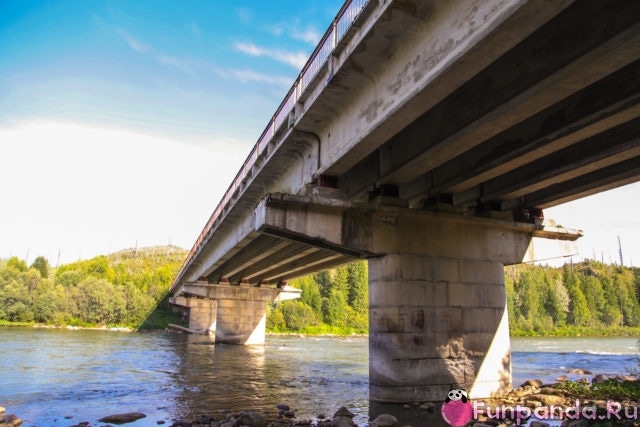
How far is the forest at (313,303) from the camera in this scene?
73750mm

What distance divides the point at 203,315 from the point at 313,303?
34.9 meters

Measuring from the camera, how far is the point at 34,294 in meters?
75.9

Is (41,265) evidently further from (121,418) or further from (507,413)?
(507,413)

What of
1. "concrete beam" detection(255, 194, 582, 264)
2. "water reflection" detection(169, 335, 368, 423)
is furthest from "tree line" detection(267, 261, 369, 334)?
"concrete beam" detection(255, 194, 582, 264)

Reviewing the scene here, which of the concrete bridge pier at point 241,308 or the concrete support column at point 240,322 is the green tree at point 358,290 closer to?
the concrete bridge pier at point 241,308

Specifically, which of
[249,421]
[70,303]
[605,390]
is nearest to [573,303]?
[70,303]

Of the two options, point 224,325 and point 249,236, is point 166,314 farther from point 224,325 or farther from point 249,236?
point 249,236

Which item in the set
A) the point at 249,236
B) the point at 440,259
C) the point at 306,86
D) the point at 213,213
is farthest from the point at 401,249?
the point at 213,213

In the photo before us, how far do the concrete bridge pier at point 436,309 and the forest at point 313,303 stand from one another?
65851 mm

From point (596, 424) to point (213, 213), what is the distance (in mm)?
21922

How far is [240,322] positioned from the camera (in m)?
38.9

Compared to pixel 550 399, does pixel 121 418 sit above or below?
below

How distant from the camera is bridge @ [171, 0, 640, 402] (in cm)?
615

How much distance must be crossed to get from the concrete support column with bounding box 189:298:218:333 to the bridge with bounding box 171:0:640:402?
146ft
